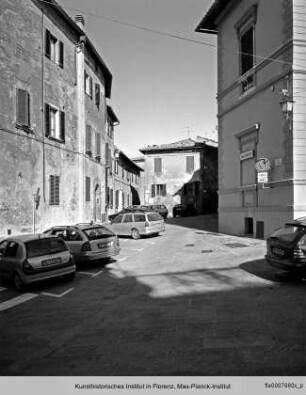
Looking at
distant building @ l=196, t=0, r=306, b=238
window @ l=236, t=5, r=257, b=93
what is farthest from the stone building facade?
window @ l=236, t=5, r=257, b=93

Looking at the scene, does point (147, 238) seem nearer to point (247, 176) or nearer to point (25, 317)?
point (247, 176)

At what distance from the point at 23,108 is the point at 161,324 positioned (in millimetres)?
14484

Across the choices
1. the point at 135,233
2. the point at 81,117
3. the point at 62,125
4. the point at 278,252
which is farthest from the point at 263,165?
the point at 81,117

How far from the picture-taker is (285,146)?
48.0 feet

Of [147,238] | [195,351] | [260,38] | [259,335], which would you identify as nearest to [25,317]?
[195,351]

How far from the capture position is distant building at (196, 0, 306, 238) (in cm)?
1417

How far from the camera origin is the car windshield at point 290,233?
27.2 ft

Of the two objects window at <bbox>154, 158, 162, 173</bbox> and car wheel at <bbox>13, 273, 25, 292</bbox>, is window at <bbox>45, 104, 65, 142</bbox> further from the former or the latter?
window at <bbox>154, 158, 162, 173</bbox>

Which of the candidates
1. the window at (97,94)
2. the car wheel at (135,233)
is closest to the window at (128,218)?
the car wheel at (135,233)

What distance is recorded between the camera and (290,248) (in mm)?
8203

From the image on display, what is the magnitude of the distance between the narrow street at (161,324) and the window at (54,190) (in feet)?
33.2

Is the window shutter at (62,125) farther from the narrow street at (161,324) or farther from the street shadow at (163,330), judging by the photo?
the street shadow at (163,330)

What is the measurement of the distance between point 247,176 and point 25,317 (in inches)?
538

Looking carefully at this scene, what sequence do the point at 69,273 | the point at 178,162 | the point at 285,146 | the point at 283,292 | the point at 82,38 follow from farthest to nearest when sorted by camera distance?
1. the point at 178,162
2. the point at 82,38
3. the point at 285,146
4. the point at 69,273
5. the point at 283,292
